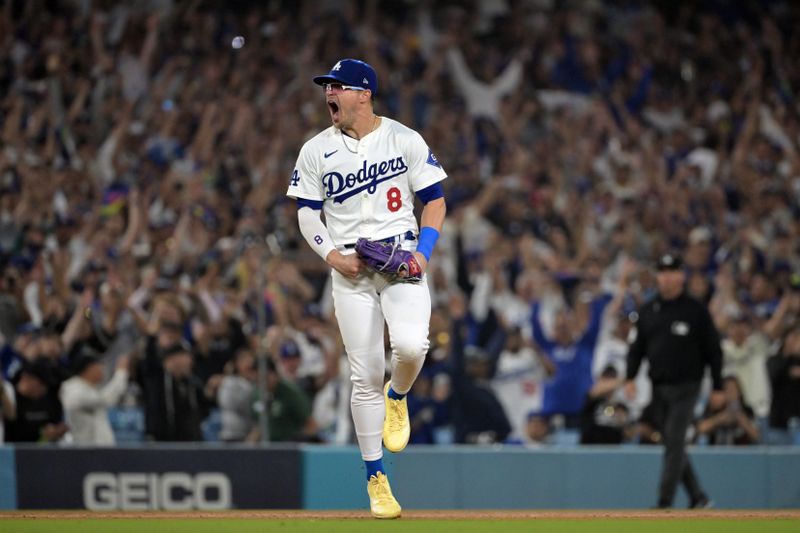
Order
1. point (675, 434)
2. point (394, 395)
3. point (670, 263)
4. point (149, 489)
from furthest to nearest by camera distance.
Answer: point (149, 489), point (670, 263), point (675, 434), point (394, 395)

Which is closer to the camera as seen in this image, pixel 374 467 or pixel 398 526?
pixel 398 526

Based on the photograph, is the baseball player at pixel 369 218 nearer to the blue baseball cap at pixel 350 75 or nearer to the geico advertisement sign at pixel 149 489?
the blue baseball cap at pixel 350 75

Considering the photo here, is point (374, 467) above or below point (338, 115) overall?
below

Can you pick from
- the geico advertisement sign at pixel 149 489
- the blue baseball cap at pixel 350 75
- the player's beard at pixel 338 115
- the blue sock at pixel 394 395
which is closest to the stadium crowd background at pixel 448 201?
the geico advertisement sign at pixel 149 489

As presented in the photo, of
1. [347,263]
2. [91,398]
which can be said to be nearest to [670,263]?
[347,263]

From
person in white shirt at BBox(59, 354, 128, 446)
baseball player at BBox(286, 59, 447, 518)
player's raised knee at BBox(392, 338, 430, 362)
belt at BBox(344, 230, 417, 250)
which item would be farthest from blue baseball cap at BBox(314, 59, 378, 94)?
person in white shirt at BBox(59, 354, 128, 446)

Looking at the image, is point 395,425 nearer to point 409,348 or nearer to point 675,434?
point 409,348

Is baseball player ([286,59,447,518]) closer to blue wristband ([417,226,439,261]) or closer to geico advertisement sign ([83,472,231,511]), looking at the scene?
blue wristband ([417,226,439,261])

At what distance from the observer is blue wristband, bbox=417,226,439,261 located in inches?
A: 254

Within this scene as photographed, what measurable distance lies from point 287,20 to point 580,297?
259 inches

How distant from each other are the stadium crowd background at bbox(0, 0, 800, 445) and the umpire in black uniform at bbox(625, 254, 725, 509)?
49.6 inches

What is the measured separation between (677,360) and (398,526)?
152 inches

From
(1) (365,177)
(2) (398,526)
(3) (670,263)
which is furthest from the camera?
(3) (670,263)

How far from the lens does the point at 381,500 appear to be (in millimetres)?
6516
